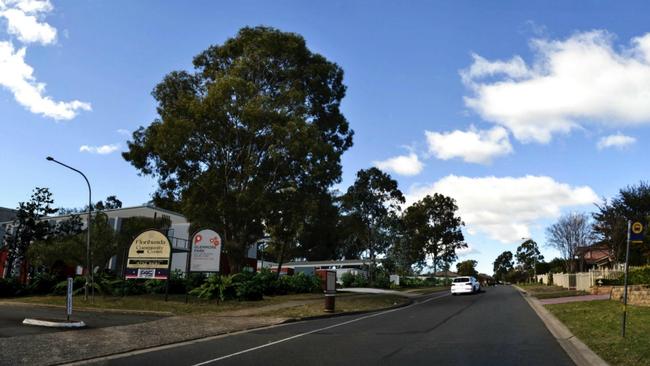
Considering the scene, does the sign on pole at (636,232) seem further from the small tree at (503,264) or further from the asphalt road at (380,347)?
the small tree at (503,264)

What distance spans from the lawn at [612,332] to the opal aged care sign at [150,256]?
17.9 m

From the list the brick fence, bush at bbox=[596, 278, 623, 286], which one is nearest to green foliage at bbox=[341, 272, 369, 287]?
bush at bbox=[596, 278, 623, 286]

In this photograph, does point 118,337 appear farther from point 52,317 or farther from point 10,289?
point 10,289

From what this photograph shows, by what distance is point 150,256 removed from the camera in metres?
26.1

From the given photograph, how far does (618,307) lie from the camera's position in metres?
19.3

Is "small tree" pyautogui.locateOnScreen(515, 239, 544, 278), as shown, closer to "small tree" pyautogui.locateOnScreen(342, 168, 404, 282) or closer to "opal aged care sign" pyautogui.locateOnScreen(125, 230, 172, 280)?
"small tree" pyautogui.locateOnScreen(342, 168, 404, 282)

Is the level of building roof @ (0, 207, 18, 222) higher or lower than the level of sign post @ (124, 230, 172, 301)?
higher

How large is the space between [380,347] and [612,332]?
19.2 ft

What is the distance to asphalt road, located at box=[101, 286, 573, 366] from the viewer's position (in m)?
9.77

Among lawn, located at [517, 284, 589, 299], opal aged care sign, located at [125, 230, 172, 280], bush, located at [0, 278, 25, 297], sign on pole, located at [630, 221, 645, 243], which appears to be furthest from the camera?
lawn, located at [517, 284, 589, 299]

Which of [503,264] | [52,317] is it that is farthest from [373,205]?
[503,264]

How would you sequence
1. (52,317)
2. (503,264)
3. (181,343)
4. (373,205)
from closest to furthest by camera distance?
(181,343) < (52,317) < (373,205) < (503,264)

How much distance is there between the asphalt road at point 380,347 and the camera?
32.0ft

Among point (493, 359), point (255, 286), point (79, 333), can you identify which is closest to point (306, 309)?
point (255, 286)
